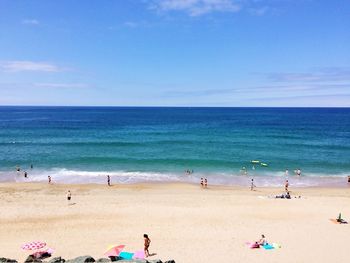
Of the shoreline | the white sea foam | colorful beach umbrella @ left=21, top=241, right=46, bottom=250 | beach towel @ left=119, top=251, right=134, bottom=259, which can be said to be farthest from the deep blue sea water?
beach towel @ left=119, top=251, right=134, bottom=259

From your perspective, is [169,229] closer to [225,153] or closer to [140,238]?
[140,238]

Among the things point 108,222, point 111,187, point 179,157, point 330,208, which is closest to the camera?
point 108,222

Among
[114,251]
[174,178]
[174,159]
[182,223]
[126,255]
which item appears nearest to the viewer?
[126,255]

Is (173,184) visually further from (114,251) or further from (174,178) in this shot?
(114,251)

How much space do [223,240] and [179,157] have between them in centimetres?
2850

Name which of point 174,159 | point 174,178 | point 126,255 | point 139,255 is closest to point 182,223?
point 139,255

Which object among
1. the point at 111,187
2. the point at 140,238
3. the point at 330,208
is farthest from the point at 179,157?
the point at 140,238

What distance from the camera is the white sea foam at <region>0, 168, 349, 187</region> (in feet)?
116

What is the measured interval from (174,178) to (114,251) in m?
21.2

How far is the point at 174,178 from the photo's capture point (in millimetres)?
36969

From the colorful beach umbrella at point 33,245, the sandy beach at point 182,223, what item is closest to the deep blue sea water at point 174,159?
the sandy beach at point 182,223

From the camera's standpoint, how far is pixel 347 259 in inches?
624

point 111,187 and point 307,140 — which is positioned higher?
point 307,140

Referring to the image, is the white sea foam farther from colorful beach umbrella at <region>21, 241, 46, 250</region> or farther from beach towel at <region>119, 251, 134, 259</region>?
beach towel at <region>119, 251, 134, 259</region>
